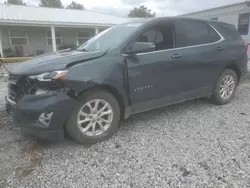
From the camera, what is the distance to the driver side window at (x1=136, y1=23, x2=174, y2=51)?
3.72 metres

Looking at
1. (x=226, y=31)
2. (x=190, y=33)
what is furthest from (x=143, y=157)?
(x=226, y=31)

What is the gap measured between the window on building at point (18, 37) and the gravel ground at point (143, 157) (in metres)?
14.3

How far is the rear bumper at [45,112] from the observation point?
2646 millimetres

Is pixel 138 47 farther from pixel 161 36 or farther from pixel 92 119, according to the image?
pixel 92 119

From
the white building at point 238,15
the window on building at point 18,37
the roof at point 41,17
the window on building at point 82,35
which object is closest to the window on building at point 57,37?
the roof at point 41,17

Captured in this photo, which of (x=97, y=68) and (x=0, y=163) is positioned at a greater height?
(x=97, y=68)

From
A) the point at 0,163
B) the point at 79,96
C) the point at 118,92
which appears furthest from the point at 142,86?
the point at 0,163

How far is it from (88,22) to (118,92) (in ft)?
47.1

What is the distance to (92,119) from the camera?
3.05 m

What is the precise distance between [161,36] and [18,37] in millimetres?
15458

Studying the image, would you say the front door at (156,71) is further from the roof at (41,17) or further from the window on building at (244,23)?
A: the roof at (41,17)

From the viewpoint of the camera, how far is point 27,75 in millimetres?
2777

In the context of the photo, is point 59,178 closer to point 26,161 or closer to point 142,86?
point 26,161

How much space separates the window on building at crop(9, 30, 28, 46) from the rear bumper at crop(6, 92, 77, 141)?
1551 cm
